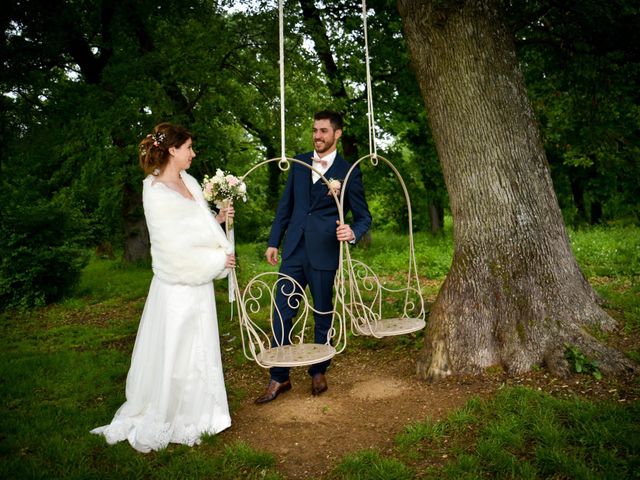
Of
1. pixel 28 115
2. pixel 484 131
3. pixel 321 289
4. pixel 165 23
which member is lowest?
pixel 321 289

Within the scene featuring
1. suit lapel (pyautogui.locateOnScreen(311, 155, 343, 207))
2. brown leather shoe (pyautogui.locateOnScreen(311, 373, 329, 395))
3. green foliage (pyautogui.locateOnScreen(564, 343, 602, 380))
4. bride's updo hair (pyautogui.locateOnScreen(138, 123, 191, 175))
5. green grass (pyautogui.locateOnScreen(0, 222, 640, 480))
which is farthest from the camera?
brown leather shoe (pyautogui.locateOnScreen(311, 373, 329, 395))

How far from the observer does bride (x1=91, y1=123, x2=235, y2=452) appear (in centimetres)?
365

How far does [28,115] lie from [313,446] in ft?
29.6

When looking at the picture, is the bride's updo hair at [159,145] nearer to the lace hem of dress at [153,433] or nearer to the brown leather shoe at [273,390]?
the lace hem of dress at [153,433]

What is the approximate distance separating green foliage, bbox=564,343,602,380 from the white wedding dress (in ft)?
8.70

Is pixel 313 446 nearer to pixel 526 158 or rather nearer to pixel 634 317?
pixel 526 158

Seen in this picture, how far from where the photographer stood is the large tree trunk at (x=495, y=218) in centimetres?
413

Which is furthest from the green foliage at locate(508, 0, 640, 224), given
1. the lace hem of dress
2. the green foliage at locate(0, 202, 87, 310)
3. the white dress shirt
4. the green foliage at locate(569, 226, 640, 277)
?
the green foliage at locate(0, 202, 87, 310)

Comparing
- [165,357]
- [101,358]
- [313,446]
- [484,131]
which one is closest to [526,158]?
[484,131]

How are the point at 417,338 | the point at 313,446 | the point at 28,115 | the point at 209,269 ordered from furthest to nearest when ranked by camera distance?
1. the point at 28,115
2. the point at 417,338
3. the point at 209,269
4. the point at 313,446

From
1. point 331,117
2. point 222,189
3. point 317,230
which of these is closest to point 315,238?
point 317,230

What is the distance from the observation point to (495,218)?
4.19m

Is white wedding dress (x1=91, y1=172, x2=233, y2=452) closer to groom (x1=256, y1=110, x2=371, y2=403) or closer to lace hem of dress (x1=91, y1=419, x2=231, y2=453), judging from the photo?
lace hem of dress (x1=91, y1=419, x2=231, y2=453)

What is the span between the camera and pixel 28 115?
962 cm
